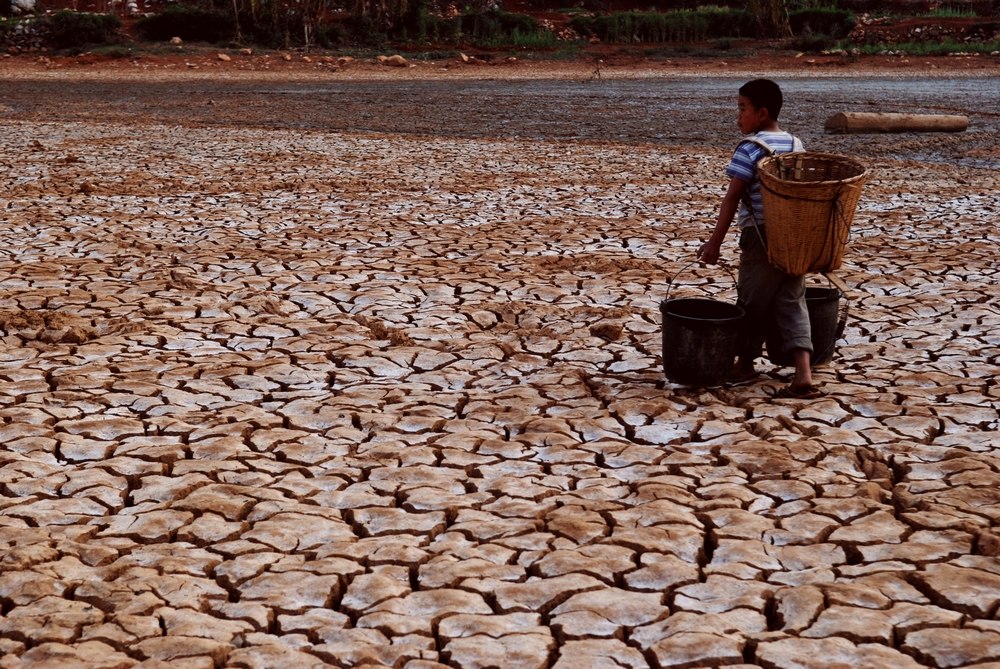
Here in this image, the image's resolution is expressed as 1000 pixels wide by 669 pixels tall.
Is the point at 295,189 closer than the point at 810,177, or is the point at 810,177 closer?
the point at 810,177

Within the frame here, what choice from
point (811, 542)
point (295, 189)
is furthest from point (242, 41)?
point (811, 542)

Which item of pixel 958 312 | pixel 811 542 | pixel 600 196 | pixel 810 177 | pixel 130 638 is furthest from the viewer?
pixel 600 196

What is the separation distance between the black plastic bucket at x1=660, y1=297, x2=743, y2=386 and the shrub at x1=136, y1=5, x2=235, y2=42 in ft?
106

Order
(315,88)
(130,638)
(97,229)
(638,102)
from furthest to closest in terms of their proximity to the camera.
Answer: (315,88) → (638,102) → (97,229) → (130,638)

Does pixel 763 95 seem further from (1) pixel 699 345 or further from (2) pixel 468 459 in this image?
(2) pixel 468 459

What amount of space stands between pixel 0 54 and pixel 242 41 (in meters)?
6.78

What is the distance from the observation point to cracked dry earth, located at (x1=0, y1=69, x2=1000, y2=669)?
313 cm

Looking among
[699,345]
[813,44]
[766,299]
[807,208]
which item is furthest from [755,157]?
[813,44]

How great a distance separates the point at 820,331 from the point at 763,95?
3.71 feet

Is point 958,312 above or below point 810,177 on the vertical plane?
below

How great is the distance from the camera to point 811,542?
361cm

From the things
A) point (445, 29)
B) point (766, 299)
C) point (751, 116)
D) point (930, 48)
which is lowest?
point (766, 299)

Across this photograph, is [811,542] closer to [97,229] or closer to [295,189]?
[97,229]

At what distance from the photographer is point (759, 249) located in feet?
15.9
